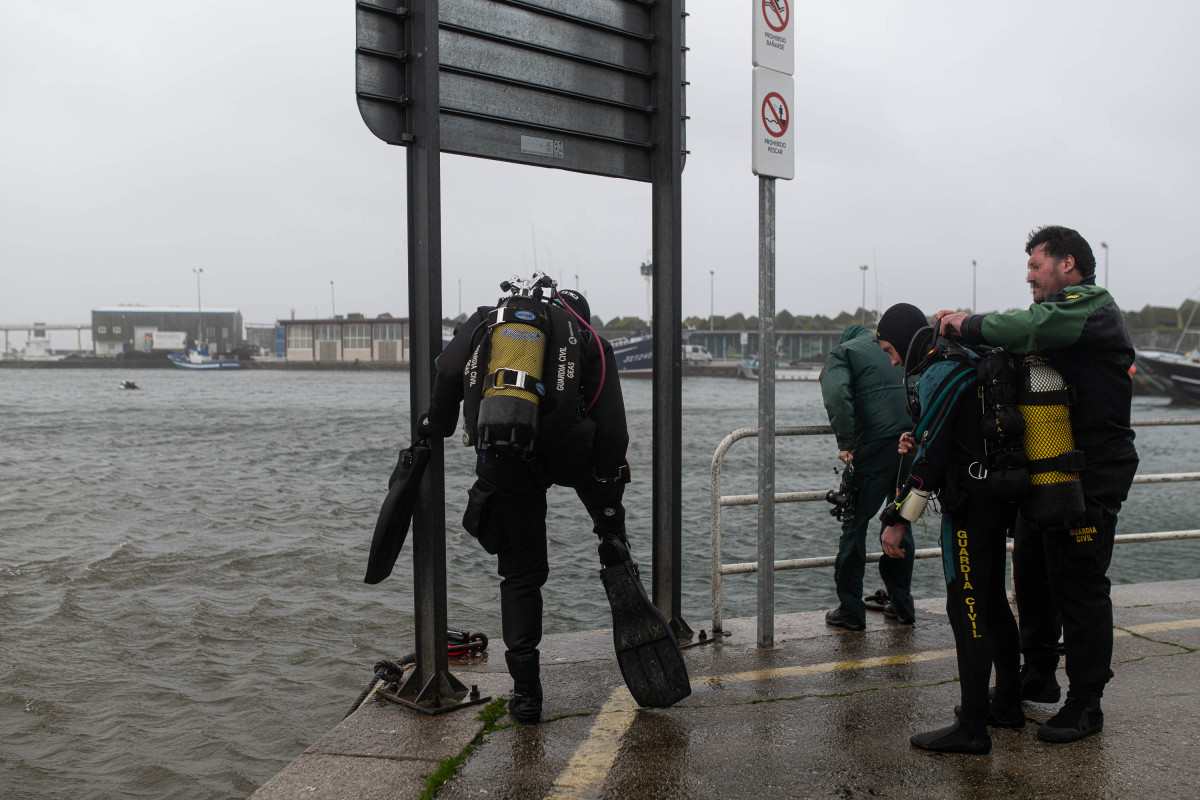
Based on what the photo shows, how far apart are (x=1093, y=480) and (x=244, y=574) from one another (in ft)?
32.0

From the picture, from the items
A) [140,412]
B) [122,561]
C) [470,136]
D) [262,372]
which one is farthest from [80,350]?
[470,136]

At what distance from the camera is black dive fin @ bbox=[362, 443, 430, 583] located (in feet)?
11.6

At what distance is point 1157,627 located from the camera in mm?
4586

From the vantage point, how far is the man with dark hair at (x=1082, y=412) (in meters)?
2.95

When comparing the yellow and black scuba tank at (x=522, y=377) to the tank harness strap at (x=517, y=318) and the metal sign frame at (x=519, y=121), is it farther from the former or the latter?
the metal sign frame at (x=519, y=121)

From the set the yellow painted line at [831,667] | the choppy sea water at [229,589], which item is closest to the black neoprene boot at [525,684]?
the yellow painted line at [831,667]

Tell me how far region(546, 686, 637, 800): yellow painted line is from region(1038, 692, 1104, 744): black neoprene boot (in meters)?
1.47

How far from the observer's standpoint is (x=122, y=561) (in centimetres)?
1131

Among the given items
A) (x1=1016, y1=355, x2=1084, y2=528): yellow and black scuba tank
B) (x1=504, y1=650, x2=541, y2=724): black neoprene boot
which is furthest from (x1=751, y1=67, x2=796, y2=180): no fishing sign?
(x1=504, y1=650, x2=541, y2=724): black neoprene boot

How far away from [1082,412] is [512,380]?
6.36 ft

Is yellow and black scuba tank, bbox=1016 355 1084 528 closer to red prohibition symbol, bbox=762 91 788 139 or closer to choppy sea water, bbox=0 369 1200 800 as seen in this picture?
red prohibition symbol, bbox=762 91 788 139

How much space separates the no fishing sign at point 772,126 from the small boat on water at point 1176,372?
66448 mm

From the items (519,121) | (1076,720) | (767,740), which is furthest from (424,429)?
(1076,720)

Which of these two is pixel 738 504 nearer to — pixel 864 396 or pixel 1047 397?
pixel 864 396
